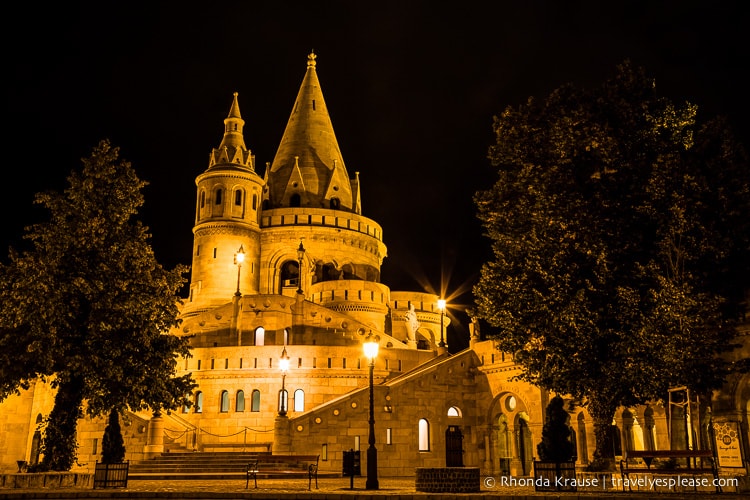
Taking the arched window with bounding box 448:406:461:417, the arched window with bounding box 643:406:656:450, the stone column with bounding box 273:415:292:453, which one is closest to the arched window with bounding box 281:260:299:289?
the arched window with bounding box 448:406:461:417

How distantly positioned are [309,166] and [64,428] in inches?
1604

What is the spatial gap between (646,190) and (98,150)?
1625cm

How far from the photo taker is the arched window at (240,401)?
1459 inches

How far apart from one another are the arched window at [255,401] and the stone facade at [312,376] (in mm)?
49

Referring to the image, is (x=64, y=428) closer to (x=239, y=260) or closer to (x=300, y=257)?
(x=239, y=260)

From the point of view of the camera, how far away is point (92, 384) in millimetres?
21578

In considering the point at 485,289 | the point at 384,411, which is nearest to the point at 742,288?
the point at 485,289

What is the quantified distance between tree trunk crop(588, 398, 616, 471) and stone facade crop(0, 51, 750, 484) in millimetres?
3056

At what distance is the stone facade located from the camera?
30328 mm

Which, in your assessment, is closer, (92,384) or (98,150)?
(92,384)

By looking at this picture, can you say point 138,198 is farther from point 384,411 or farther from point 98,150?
point 384,411

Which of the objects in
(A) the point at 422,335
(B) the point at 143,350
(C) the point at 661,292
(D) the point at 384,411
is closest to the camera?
(C) the point at 661,292

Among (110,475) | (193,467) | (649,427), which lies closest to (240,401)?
(193,467)

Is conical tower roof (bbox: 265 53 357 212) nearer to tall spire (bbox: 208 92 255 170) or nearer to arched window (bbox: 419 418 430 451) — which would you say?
tall spire (bbox: 208 92 255 170)
